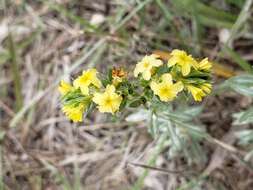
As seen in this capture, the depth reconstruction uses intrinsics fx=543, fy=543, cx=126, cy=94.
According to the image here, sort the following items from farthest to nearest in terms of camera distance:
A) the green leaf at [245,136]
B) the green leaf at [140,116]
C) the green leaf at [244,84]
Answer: the green leaf at [245,136]
the green leaf at [140,116]
the green leaf at [244,84]

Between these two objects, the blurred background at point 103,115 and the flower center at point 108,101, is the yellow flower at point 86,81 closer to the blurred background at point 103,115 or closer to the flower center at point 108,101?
the flower center at point 108,101

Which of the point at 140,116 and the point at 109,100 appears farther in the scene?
the point at 140,116

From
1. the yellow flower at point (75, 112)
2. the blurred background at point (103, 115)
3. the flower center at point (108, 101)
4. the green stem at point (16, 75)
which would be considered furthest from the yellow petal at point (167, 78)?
the green stem at point (16, 75)

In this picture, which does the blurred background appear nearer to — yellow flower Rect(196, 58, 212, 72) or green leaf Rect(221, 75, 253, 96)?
green leaf Rect(221, 75, 253, 96)

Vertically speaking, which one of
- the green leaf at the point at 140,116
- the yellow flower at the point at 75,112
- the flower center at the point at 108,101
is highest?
the flower center at the point at 108,101

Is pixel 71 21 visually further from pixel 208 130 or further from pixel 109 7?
pixel 208 130

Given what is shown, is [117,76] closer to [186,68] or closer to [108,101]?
[108,101]

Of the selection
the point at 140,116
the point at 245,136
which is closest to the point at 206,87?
the point at 140,116

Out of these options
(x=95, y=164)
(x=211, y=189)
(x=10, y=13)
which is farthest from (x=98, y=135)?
(x=10, y=13)
